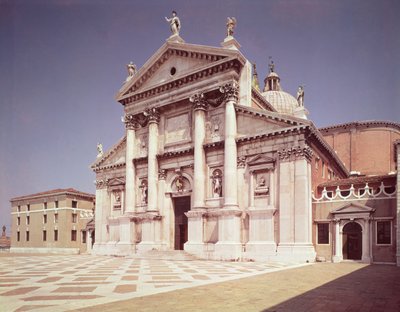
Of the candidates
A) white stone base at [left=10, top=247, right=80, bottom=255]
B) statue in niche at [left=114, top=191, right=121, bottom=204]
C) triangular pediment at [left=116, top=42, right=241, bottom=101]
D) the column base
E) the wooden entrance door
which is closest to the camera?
the column base

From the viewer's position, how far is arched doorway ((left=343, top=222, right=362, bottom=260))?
29188 mm

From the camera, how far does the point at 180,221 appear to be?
36781 millimetres

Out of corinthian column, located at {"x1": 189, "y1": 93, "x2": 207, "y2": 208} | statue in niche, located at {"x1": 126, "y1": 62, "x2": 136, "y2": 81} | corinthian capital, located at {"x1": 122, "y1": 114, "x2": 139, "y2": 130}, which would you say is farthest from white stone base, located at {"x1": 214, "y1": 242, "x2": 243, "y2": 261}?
statue in niche, located at {"x1": 126, "y1": 62, "x2": 136, "y2": 81}

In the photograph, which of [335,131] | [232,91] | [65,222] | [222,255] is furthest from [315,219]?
[65,222]

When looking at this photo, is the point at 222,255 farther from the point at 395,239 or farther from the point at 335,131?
the point at 335,131

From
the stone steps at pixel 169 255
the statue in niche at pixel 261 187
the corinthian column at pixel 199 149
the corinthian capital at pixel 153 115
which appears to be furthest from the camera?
the corinthian capital at pixel 153 115

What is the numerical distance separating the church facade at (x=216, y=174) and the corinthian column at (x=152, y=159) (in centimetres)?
10

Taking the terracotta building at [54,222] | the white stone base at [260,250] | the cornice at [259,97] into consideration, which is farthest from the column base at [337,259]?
the terracotta building at [54,222]

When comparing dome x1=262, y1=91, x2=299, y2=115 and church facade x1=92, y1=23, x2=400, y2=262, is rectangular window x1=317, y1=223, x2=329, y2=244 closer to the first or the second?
church facade x1=92, y1=23, x2=400, y2=262

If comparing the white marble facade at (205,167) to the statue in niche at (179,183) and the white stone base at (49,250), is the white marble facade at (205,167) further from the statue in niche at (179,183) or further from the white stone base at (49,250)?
the white stone base at (49,250)

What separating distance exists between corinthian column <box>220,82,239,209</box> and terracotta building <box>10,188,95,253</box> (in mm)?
29004

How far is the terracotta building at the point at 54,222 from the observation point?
55.8m

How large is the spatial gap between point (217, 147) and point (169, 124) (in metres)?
6.62

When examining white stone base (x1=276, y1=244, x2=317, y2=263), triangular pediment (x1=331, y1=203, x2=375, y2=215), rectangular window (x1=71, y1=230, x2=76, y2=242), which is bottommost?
rectangular window (x1=71, y1=230, x2=76, y2=242)
